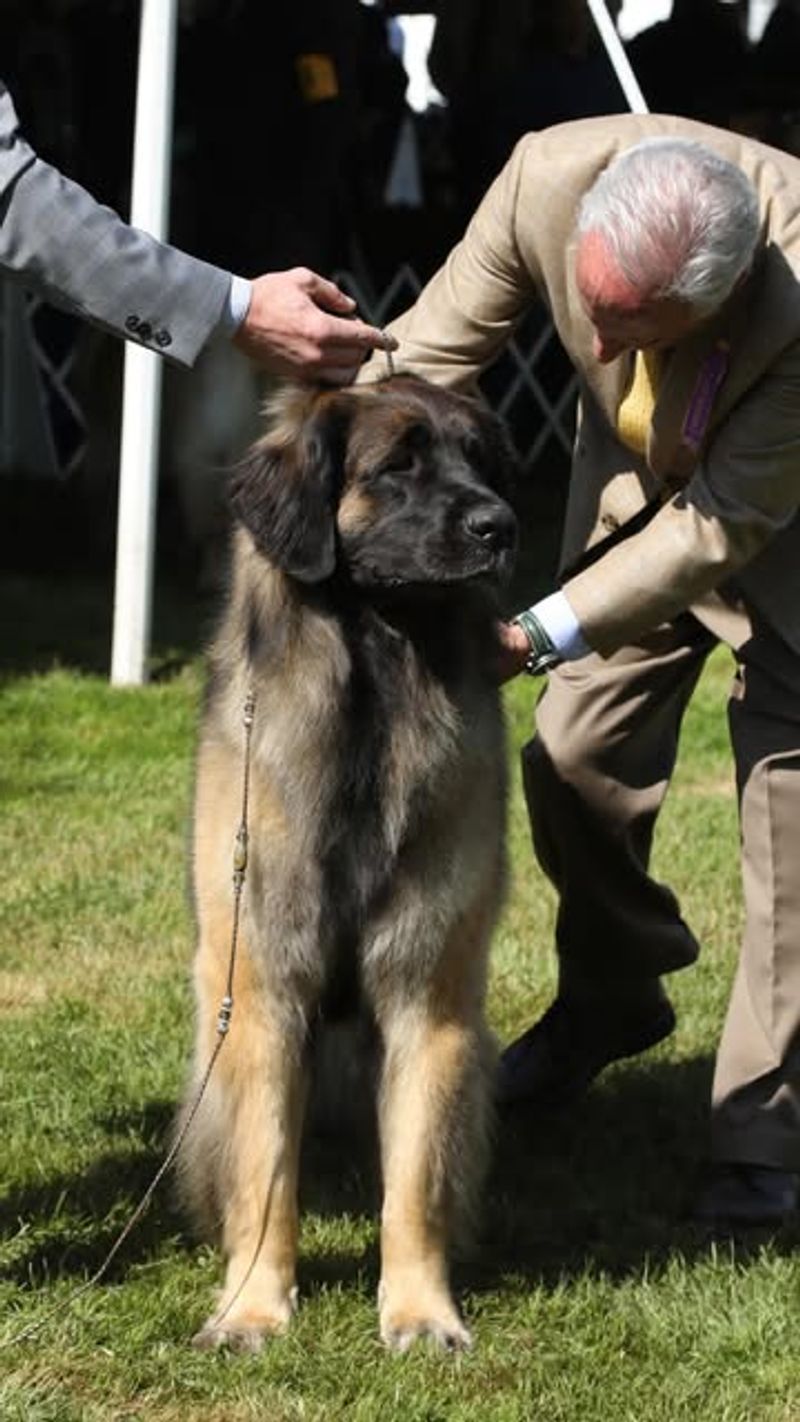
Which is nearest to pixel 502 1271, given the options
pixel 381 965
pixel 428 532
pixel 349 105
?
pixel 381 965

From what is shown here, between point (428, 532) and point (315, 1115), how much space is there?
1154 millimetres

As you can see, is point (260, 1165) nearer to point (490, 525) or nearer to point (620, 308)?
point (490, 525)

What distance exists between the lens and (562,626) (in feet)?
12.9

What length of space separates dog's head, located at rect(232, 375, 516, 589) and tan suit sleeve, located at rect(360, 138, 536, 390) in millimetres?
420

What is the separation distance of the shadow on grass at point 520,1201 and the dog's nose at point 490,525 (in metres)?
1.24

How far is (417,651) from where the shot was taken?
3670 mm

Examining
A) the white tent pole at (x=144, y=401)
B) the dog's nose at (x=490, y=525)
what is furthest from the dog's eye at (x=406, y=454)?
the white tent pole at (x=144, y=401)

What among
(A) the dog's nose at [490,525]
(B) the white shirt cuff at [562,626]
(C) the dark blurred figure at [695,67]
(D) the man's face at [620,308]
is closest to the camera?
(A) the dog's nose at [490,525]

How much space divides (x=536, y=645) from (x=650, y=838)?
35.9 inches

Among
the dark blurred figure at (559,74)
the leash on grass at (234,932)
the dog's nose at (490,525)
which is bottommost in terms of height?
the leash on grass at (234,932)

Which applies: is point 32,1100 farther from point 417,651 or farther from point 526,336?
point 526,336

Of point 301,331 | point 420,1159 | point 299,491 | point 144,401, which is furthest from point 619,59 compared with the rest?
point 420,1159

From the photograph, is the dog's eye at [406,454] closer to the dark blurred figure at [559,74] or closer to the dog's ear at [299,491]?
the dog's ear at [299,491]

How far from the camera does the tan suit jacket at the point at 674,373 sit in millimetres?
3832
